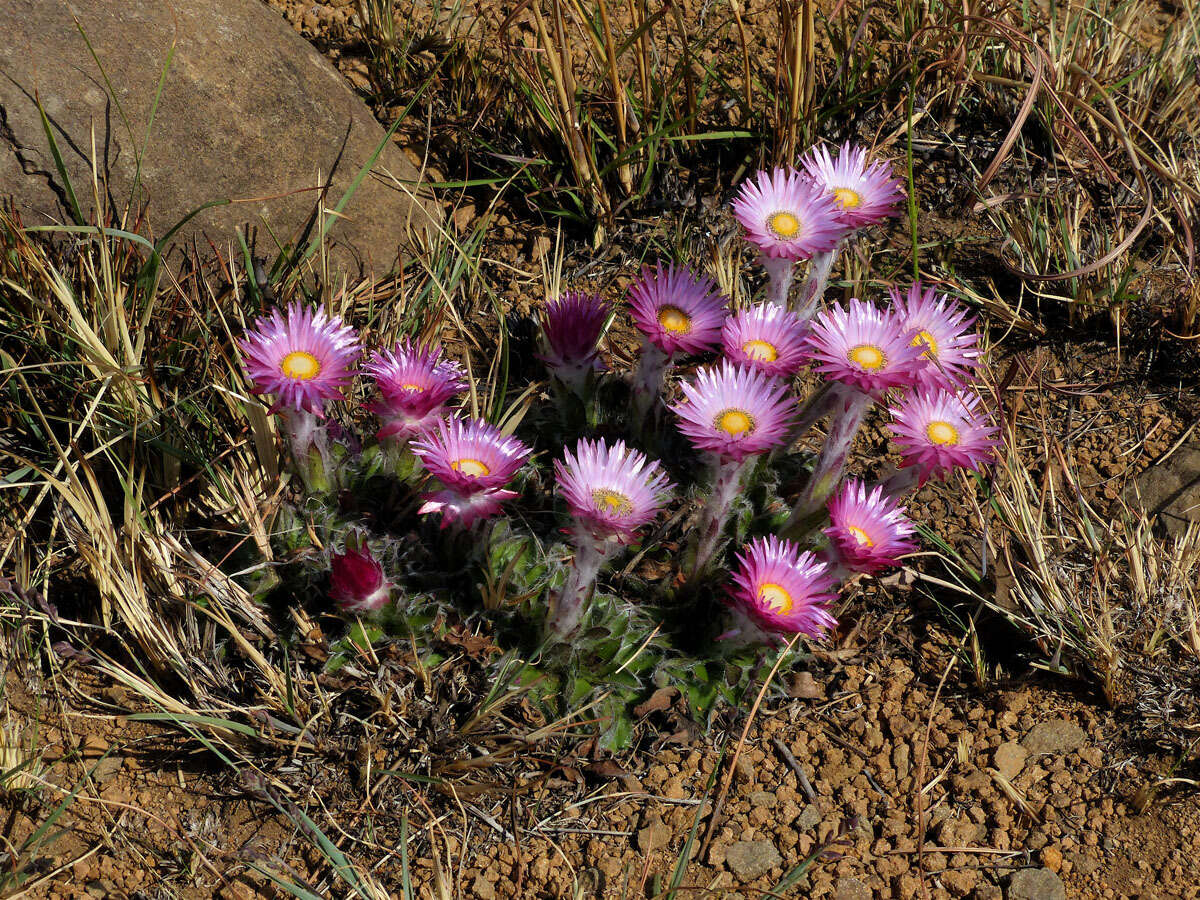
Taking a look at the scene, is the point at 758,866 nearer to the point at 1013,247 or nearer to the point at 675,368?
the point at 675,368

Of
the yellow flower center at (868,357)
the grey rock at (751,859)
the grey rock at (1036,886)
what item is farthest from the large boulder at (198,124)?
the grey rock at (1036,886)

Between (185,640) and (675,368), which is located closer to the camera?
(185,640)

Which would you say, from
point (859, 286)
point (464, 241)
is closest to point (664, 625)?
point (859, 286)

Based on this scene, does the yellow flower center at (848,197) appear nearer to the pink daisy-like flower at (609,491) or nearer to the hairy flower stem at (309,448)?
the pink daisy-like flower at (609,491)

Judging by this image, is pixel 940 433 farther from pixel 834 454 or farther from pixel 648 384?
pixel 648 384

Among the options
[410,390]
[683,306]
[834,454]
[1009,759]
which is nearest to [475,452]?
[410,390]

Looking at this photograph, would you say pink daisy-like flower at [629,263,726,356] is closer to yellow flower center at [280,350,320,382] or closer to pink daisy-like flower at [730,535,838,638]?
pink daisy-like flower at [730,535,838,638]
